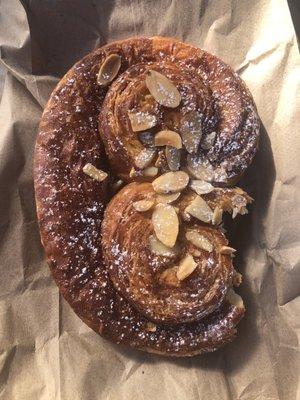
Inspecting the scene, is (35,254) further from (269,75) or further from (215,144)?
(269,75)

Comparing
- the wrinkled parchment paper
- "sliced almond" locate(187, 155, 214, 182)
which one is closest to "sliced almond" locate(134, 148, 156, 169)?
"sliced almond" locate(187, 155, 214, 182)

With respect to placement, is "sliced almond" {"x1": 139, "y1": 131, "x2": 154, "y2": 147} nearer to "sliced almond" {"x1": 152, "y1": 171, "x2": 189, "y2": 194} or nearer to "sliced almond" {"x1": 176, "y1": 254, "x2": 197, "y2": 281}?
"sliced almond" {"x1": 152, "y1": 171, "x2": 189, "y2": 194}

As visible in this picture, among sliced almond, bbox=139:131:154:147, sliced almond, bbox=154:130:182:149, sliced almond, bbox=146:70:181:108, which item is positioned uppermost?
sliced almond, bbox=146:70:181:108

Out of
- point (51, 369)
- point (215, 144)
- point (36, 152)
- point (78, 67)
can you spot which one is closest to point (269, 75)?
point (215, 144)

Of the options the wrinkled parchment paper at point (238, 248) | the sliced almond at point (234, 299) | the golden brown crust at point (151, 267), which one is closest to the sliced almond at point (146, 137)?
the golden brown crust at point (151, 267)

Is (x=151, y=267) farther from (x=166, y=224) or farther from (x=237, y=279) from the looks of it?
(x=237, y=279)

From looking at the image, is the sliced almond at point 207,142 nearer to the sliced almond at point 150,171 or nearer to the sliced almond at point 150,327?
the sliced almond at point 150,171
